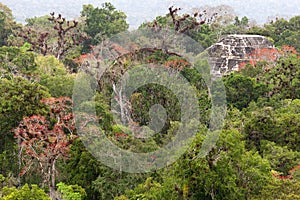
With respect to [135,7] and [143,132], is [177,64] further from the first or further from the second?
[135,7]

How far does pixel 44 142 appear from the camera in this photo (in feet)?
50.2

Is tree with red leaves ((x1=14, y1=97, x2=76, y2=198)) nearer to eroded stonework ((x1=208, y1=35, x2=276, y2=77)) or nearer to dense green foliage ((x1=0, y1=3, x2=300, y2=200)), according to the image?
dense green foliage ((x1=0, y1=3, x2=300, y2=200))

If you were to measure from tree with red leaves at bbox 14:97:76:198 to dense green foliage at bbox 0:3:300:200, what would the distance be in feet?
0.12

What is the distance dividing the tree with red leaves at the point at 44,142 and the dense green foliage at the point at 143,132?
0.04 m

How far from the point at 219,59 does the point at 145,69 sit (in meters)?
10.1

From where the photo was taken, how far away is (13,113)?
16.3 metres

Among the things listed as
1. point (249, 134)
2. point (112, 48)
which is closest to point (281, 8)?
point (112, 48)

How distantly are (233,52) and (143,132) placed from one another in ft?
48.9

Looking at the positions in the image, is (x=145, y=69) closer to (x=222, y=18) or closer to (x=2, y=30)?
(x=2, y=30)

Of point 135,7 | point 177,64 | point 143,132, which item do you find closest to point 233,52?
point 177,64

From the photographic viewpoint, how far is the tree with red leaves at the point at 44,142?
48.5ft

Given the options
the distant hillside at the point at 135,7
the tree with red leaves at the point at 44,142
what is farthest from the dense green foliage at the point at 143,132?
the distant hillside at the point at 135,7

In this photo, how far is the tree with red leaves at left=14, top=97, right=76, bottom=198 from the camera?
14774 millimetres

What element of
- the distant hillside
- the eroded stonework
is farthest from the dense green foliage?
the distant hillside
